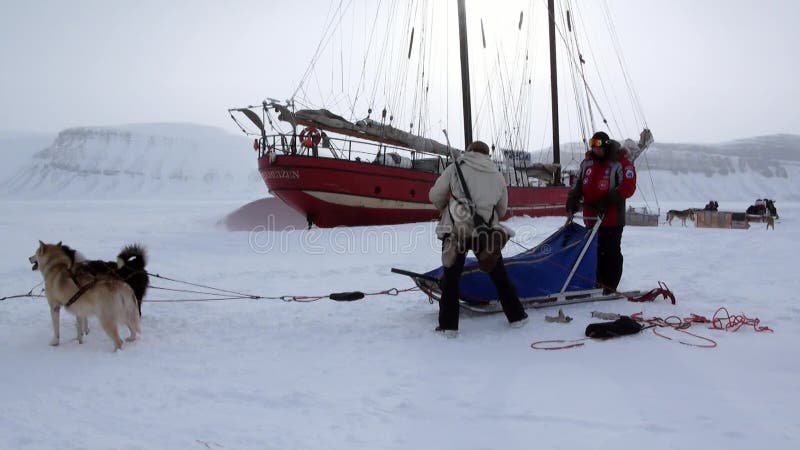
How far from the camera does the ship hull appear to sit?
14.8 metres

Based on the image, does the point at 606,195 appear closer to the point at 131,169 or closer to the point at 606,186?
the point at 606,186

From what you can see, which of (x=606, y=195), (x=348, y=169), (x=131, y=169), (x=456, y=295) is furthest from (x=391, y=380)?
(x=131, y=169)

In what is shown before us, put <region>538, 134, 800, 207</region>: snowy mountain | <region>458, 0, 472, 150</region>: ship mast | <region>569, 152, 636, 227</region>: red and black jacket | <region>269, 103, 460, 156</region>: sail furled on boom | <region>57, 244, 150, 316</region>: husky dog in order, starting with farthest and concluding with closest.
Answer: <region>538, 134, 800, 207</region>: snowy mountain, <region>458, 0, 472, 150</region>: ship mast, <region>269, 103, 460, 156</region>: sail furled on boom, <region>569, 152, 636, 227</region>: red and black jacket, <region>57, 244, 150, 316</region>: husky dog

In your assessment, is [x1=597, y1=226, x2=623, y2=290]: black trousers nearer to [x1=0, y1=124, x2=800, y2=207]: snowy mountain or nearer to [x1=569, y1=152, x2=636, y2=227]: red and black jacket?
[x1=569, y1=152, x2=636, y2=227]: red and black jacket

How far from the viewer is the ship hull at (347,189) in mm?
14789

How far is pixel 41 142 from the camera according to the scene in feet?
405

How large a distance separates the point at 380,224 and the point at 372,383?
41.8 feet

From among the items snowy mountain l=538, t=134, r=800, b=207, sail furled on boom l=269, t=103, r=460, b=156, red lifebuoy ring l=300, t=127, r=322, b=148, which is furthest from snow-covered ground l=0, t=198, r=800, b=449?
snowy mountain l=538, t=134, r=800, b=207

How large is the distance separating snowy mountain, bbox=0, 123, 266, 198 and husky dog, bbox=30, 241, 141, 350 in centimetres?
7213

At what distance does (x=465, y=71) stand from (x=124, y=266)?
14479 mm

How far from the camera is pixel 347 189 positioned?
49.3ft

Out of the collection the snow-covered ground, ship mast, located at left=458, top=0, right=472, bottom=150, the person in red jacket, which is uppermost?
ship mast, located at left=458, top=0, right=472, bottom=150

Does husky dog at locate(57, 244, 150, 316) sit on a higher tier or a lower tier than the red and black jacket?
lower

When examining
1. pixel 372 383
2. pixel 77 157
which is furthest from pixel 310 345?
pixel 77 157
